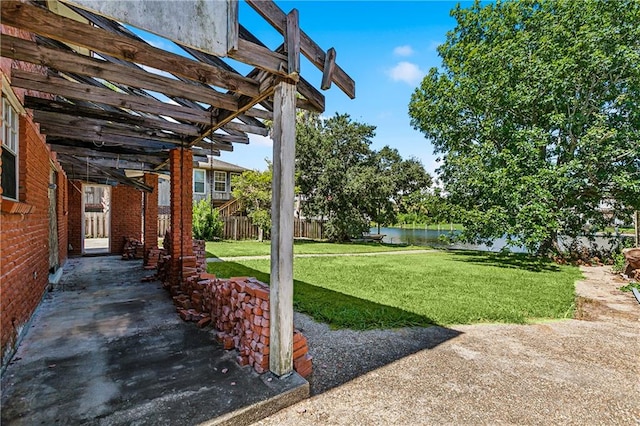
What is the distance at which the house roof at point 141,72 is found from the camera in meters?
2.07

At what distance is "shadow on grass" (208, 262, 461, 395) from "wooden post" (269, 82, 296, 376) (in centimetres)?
47

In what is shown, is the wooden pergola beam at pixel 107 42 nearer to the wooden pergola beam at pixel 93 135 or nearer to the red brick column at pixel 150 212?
the wooden pergola beam at pixel 93 135

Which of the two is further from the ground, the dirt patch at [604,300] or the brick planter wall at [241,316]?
the brick planter wall at [241,316]

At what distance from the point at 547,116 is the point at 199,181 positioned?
17.8m

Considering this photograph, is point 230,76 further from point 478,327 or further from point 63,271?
point 63,271

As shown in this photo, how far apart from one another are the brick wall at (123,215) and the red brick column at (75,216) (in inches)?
36.4

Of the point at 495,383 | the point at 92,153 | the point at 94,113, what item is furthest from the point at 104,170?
the point at 495,383

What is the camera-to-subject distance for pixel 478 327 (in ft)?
14.6

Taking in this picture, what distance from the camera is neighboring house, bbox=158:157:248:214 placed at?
64.5 ft

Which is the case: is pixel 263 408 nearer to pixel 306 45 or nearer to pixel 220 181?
pixel 306 45

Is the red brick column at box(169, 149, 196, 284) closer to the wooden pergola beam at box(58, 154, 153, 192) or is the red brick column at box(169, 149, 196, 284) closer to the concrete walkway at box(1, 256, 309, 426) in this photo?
the concrete walkway at box(1, 256, 309, 426)

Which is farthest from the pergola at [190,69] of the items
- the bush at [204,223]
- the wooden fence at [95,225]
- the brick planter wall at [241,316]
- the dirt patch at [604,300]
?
the wooden fence at [95,225]

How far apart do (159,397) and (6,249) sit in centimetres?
202

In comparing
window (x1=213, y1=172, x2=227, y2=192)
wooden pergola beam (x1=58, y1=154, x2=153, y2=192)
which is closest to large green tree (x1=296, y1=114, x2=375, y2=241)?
window (x1=213, y1=172, x2=227, y2=192)
